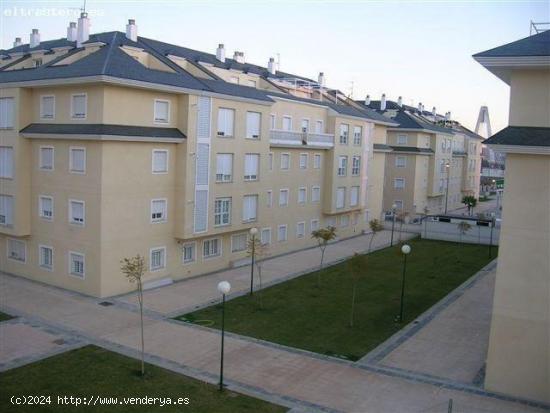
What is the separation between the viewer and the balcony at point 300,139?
3544cm

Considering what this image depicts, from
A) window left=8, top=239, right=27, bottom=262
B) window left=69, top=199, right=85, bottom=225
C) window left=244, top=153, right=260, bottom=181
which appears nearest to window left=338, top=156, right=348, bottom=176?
window left=244, top=153, right=260, bottom=181

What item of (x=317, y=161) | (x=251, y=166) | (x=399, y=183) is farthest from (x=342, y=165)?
(x=399, y=183)

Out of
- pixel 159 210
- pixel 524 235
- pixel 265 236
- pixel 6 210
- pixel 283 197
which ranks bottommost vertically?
pixel 265 236

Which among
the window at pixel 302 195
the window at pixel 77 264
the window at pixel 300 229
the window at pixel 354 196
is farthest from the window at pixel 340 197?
the window at pixel 77 264

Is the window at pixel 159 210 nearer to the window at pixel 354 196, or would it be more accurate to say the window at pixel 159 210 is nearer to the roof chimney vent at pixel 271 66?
the window at pixel 354 196

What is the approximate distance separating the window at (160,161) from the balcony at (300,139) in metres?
8.62

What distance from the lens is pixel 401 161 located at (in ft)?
194

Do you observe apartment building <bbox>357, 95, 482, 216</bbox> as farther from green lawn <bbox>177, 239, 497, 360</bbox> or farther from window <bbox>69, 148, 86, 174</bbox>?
window <bbox>69, 148, 86, 174</bbox>

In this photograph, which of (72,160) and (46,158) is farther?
(46,158)

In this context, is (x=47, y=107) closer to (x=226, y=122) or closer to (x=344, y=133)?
(x=226, y=122)

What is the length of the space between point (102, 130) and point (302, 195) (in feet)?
59.2

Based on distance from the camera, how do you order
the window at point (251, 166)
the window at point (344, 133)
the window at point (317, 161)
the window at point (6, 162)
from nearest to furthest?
1. the window at point (6, 162)
2. the window at point (251, 166)
3. the window at point (317, 161)
4. the window at point (344, 133)

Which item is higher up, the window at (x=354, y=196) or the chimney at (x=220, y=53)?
the chimney at (x=220, y=53)

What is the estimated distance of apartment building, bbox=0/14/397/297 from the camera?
82.7ft
